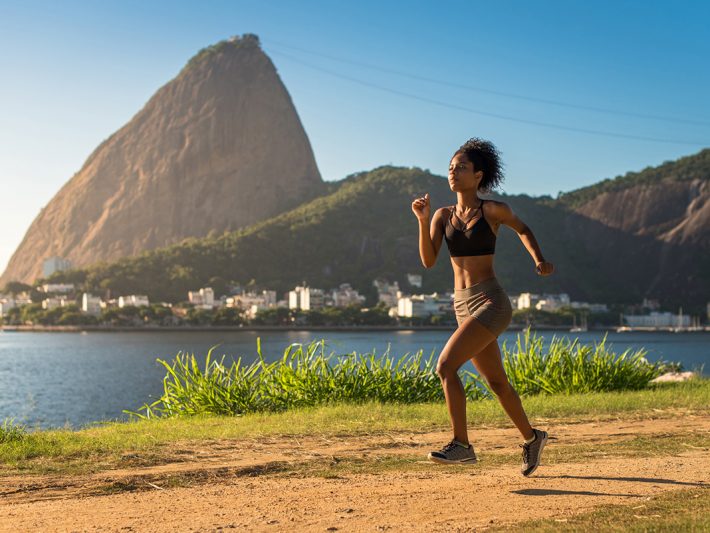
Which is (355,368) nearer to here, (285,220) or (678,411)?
(678,411)

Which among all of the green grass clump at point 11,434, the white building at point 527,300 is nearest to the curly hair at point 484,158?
the green grass clump at point 11,434

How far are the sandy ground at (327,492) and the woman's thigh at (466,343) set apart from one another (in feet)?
2.14

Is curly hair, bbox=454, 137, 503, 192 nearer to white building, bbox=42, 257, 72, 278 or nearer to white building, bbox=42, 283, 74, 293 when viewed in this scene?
white building, bbox=42, 283, 74, 293

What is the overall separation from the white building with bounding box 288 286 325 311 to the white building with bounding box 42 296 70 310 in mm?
33408

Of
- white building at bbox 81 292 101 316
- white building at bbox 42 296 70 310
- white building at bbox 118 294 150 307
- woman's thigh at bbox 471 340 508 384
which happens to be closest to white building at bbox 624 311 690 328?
white building at bbox 118 294 150 307

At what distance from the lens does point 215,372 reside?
10.3 m

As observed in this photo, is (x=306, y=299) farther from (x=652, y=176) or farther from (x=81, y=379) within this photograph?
(x=81, y=379)

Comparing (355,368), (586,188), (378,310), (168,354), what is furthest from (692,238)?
(355,368)

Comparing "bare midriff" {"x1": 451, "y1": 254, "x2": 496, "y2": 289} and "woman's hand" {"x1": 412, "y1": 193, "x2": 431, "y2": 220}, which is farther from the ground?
"woman's hand" {"x1": 412, "y1": 193, "x2": 431, "y2": 220}

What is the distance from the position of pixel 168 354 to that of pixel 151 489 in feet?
227

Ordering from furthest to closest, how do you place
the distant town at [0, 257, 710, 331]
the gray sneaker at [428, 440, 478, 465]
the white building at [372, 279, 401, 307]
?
the white building at [372, 279, 401, 307]
the distant town at [0, 257, 710, 331]
the gray sneaker at [428, 440, 478, 465]

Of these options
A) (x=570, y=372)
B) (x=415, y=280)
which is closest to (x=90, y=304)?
(x=415, y=280)

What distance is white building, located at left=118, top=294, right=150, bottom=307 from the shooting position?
125125mm

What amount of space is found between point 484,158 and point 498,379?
1.26 meters
